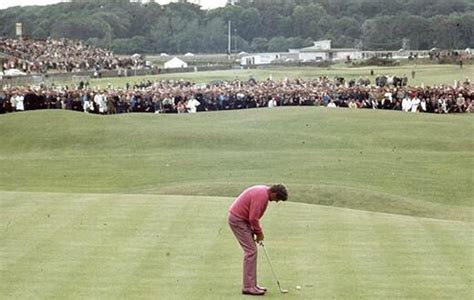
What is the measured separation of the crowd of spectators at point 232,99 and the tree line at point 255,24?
93.0 m

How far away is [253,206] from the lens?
16547mm

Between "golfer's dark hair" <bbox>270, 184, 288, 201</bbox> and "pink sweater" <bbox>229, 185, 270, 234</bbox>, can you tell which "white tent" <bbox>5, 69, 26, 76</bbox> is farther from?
"golfer's dark hair" <bbox>270, 184, 288, 201</bbox>

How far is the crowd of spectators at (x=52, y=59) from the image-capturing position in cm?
9638

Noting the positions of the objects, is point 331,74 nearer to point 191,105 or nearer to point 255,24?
point 191,105

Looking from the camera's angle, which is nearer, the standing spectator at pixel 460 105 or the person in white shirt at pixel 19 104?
the person in white shirt at pixel 19 104

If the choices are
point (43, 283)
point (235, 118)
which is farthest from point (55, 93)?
point (43, 283)

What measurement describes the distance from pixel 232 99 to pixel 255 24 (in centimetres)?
11983

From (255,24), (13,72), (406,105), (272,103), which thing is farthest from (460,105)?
(255,24)

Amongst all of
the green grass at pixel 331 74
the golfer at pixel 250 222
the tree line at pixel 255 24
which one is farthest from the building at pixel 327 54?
the golfer at pixel 250 222

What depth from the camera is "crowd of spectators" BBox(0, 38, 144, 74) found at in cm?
9638

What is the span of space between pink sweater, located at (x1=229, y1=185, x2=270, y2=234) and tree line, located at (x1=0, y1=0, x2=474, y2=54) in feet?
459

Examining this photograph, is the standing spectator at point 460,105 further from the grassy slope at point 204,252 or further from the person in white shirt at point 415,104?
the grassy slope at point 204,252

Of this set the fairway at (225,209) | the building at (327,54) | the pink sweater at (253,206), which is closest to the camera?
the pink sweater at (253,206)

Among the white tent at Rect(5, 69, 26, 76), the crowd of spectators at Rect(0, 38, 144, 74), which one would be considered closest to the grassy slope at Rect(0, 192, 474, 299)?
the white tent at Rect(5, 69, 26, 76)
